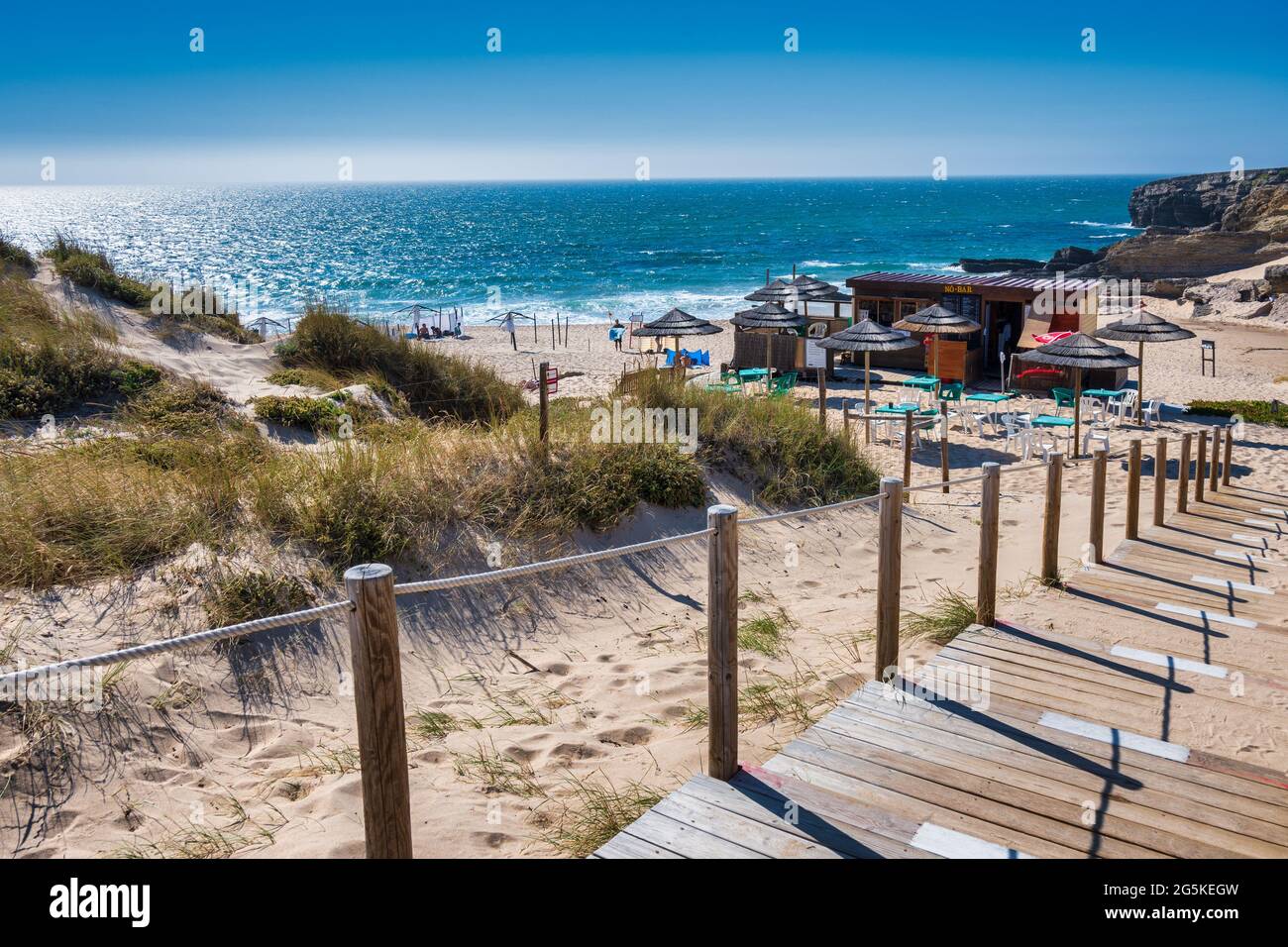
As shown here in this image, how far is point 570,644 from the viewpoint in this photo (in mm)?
6785

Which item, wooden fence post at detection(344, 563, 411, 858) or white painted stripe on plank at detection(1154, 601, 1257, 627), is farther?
white painted stripe on plank at detection(1154, 601, 1257, 627)

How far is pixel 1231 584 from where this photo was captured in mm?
7566

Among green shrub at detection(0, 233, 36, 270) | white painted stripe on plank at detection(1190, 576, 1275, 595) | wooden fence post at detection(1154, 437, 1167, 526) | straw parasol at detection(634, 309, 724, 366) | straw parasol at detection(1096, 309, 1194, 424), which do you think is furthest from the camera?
straw parasol at detection(634, 309, 724, 366)

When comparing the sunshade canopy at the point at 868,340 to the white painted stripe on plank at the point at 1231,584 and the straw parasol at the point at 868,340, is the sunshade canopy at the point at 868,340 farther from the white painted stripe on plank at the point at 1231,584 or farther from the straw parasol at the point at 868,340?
the white painted stripe on plank at the point at 1231,584

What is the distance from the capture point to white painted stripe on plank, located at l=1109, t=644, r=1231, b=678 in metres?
5.38

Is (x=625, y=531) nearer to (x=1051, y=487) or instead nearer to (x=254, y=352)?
(x=1051, y=487)

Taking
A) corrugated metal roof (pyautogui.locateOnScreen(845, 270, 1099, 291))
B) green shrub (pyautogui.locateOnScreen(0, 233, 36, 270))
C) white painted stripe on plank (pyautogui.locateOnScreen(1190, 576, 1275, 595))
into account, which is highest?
green shrub (pyautogui.locateOnScreen(0, 233, 36, 270))

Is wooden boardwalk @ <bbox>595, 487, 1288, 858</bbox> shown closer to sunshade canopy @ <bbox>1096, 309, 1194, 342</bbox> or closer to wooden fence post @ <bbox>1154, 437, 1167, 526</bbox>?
wooden fence post @ <bbox>1154, 437, 1167, 526</bbox>

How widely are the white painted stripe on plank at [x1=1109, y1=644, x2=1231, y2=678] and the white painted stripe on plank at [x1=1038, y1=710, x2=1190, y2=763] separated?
113 centimetres

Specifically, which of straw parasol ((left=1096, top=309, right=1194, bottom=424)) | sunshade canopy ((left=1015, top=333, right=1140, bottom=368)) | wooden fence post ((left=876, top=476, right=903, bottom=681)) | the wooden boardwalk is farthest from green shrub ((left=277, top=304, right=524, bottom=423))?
straw parasol ((left=1096, top=309, right=1194, bottom=424))

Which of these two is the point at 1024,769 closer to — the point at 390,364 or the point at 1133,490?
the point at 1133,490

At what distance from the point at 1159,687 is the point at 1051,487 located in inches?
77.6

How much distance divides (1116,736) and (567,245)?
8508 centimetres

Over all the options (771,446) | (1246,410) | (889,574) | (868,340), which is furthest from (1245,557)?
(1246,410)
